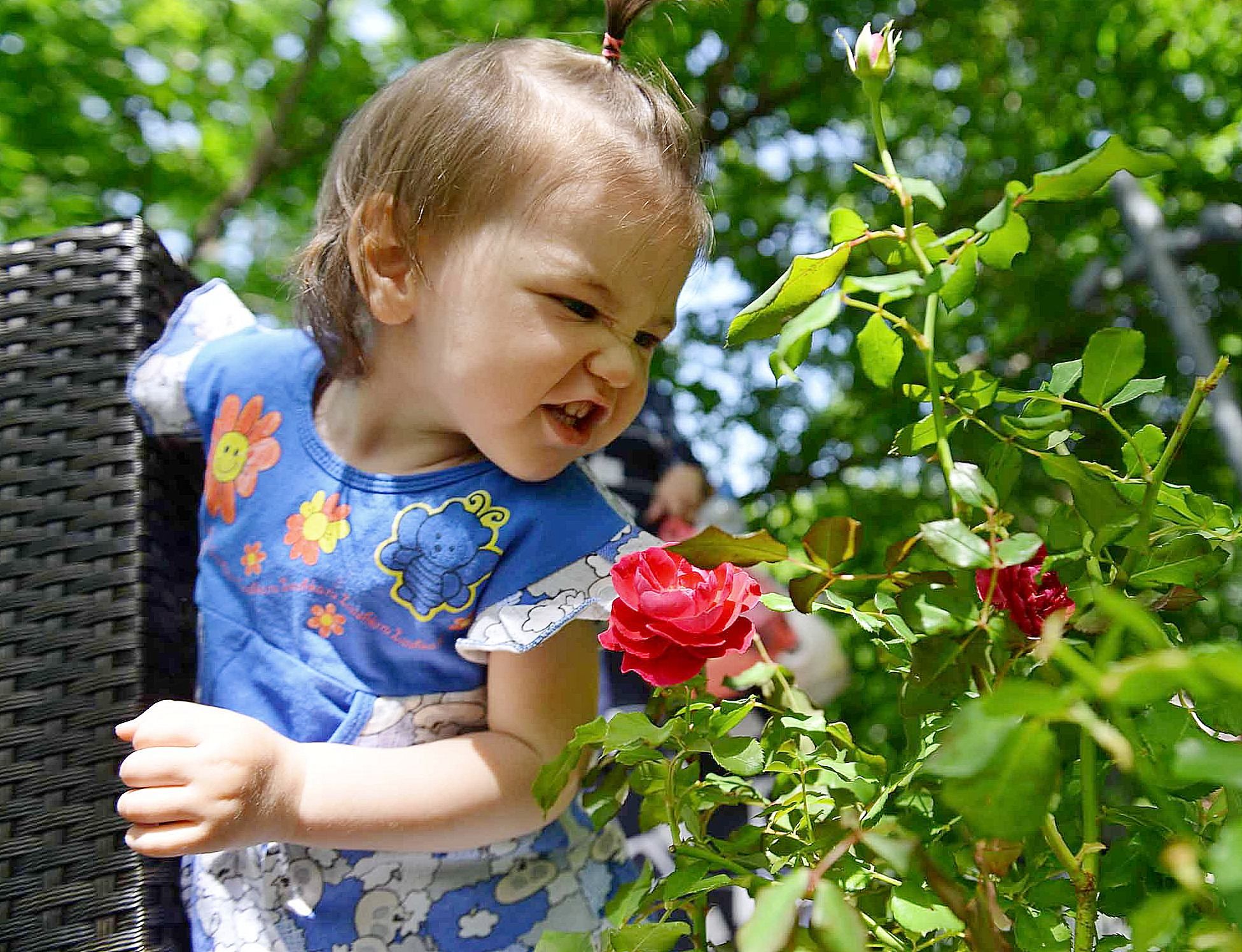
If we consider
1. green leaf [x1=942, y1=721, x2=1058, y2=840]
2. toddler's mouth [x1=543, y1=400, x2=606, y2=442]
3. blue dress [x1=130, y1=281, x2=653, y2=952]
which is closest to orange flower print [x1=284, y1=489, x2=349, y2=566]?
blue dress [x1=130, y1=281, x2=653, y2=952]

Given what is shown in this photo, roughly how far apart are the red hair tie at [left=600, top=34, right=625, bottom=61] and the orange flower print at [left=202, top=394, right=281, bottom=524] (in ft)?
1.81

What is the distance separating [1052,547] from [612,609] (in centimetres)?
31

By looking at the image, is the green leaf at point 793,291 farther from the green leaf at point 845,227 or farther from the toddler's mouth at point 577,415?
the toddler's mouth at point 577,415

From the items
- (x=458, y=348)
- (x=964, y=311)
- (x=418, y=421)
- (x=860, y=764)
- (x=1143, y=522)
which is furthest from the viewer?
(x=964, y=311)

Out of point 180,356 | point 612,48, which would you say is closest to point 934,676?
point 612,48

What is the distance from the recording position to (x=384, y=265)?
1133 millimetres

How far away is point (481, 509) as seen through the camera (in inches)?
42.7

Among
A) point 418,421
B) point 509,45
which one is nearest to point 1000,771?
point 418,421

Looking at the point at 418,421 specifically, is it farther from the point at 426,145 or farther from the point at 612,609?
the point at 612,609

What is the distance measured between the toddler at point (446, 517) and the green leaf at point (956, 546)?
1.52 ft

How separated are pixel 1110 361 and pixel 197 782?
0.76 metres

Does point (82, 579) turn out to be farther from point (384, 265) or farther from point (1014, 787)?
point (1014, 787)

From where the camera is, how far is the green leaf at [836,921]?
1.49 ft

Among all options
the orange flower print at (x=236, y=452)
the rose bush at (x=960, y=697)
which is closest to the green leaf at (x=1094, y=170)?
the rose bush at (x=960, y=697)
